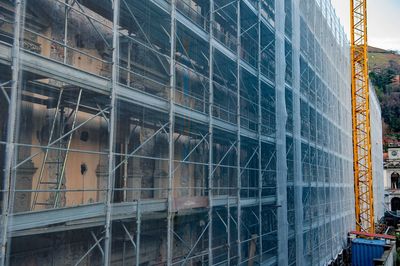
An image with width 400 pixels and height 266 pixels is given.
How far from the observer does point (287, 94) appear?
1366 centimetres

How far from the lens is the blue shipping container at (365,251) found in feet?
51.5

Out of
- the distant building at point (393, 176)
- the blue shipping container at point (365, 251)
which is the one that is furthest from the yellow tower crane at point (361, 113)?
the distant building at point (393, 176)

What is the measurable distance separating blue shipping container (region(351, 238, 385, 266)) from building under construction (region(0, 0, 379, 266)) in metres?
1.60

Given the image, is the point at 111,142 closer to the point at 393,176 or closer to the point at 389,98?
the point at 393,176

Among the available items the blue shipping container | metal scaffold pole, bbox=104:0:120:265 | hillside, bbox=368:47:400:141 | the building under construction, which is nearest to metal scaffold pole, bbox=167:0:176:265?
the building under construction

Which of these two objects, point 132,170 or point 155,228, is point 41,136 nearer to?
point 132,170

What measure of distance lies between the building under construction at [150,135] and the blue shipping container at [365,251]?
1.60 metres

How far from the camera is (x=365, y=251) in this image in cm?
1603

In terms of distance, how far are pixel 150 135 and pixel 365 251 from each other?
12.3m

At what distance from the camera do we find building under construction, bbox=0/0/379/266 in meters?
4.89

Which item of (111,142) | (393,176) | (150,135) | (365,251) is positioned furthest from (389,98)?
(111,142)

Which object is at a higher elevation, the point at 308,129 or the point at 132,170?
the point at 308,129

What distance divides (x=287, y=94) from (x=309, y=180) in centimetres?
325

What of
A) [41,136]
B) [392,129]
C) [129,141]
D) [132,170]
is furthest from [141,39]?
Answer: [392,129]
